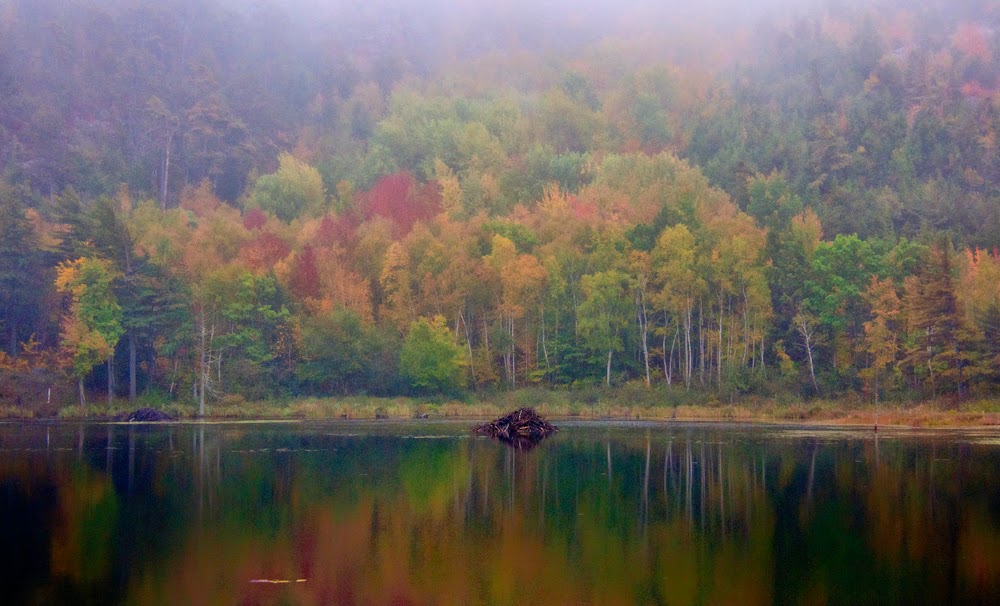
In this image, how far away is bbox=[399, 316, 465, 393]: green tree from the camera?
79.6 metres

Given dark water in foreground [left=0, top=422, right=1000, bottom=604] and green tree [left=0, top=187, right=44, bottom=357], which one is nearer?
dark water in foreground [left=0, top=422, right=1000, bottom=604]

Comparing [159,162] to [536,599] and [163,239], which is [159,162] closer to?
[163,239]

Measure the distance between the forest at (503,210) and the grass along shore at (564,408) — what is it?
1.61m

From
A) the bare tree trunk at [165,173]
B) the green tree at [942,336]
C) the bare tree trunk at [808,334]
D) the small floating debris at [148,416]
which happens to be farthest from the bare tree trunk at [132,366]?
the bare tree trunk at [165,173]

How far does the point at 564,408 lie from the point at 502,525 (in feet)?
162

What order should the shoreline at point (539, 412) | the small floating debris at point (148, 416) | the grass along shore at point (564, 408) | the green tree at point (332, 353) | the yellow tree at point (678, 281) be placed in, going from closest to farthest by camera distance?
the shoreline at point (539, 412)
the grass along shore at point (564, 408)
the small floating debris at point (148, 416)
the yellow tree at point (678, 281)
the green tree at point (332, 353)

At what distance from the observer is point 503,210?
10962 centimetres

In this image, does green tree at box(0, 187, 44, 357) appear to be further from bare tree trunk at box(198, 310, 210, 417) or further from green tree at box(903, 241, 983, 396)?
green tree at box(903, 241, 983, 396)

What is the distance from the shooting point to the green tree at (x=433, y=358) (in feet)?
261

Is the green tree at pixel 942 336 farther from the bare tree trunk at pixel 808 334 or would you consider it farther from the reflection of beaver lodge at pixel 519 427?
the reflection of beaver lodge at pixel 519 427

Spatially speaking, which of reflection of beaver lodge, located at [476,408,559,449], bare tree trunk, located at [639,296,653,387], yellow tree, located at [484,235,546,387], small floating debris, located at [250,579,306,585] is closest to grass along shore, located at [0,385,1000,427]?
bare tree trunk, located at [639,296,653,387]

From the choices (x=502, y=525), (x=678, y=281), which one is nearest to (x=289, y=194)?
(x=678, y=281)

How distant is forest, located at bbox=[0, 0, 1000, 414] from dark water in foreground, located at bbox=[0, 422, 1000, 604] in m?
32.7

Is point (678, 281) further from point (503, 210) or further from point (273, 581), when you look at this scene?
point (273, 581)
